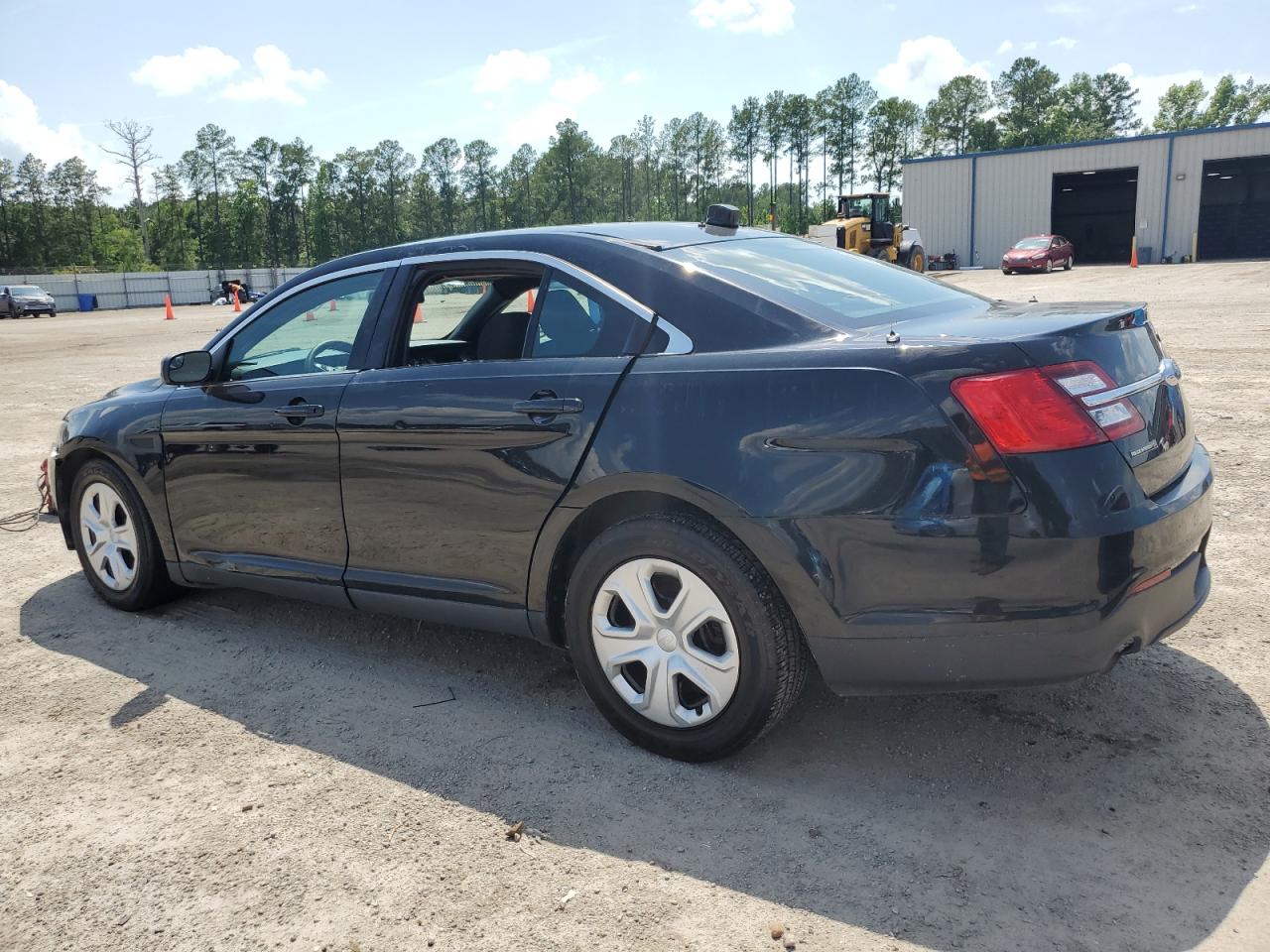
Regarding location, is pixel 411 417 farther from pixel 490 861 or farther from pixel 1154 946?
pixel 1154 946

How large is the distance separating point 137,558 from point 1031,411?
3908 millimetres

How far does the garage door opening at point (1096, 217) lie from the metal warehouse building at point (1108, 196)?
0.05 m

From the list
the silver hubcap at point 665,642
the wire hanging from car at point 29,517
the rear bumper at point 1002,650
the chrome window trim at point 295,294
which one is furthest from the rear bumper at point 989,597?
the wire hanging from car at point 29,517

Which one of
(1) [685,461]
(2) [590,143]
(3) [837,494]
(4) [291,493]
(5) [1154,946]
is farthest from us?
(2) [590,143]

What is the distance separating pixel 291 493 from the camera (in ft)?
12.7

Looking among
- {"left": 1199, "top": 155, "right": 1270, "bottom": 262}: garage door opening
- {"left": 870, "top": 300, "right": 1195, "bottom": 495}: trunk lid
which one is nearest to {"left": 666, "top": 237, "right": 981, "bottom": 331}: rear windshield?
{"left": 870, "top": 300, "right": 1195, "bottom": 495}: trunk lid

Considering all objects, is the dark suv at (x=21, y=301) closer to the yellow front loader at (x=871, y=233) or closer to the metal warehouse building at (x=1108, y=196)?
the yellow front loader at (x=871, y=233)

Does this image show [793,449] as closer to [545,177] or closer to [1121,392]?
[1121,392]

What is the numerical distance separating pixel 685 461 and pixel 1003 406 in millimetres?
860

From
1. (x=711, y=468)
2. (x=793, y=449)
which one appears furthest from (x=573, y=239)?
(x=793, y=449)

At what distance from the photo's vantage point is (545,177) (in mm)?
124812

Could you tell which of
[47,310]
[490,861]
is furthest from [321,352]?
[47,310]

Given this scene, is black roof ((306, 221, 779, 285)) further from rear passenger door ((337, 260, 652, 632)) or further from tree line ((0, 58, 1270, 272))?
tree line ((0, 58, 1270, 272))

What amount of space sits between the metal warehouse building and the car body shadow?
158 ft
